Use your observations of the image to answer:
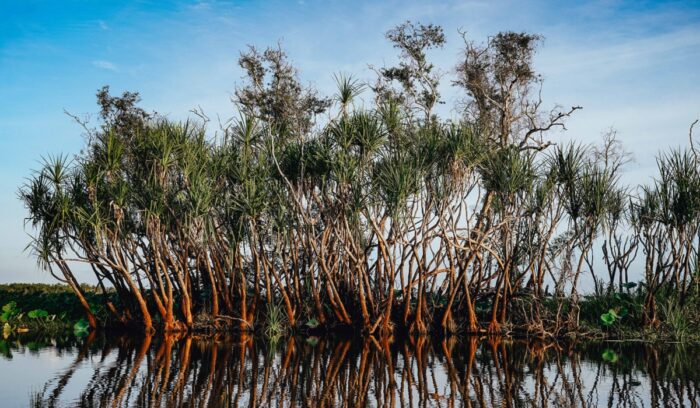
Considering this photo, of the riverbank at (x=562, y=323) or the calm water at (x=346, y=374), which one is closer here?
the calm water at (x=346, y=374)

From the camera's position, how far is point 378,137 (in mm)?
15484

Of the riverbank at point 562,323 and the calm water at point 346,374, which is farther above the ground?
the riverbank at point 562,323

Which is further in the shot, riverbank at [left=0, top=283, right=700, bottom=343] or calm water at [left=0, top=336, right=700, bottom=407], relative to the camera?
riverbank at [left=0, top=283, right=700, bottom=343]

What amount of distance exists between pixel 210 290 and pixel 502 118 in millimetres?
8627

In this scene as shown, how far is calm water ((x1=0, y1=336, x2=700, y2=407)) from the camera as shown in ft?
27.0

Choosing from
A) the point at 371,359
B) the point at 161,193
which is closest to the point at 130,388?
the point at 371,359

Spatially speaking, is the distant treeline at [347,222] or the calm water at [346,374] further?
the distant treeline at [347,222]

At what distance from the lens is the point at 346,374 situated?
33.4ft

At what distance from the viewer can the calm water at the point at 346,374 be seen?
8.24 meters

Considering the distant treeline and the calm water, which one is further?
the distant treeline

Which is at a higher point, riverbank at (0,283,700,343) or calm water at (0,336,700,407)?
riverbank at (0,283,700,343)

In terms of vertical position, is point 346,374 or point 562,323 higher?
point 562,323

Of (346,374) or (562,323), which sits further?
(562,323)

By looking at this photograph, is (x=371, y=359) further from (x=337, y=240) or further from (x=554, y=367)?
(x=337, y=240)
